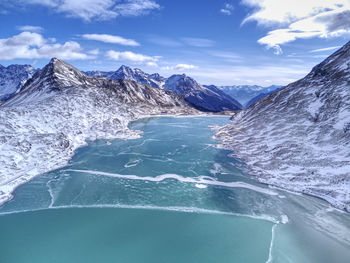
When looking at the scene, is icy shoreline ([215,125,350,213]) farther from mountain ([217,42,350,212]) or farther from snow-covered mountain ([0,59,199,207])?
snow-covered mountain ([0,59,199,207])

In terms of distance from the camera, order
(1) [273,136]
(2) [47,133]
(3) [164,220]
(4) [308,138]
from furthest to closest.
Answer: (2) [47,133]
(1) [273,136]
(4) [308,138]
(3) [164,220]

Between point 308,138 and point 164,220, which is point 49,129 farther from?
point 308,138

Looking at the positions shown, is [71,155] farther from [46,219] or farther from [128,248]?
[128,248]

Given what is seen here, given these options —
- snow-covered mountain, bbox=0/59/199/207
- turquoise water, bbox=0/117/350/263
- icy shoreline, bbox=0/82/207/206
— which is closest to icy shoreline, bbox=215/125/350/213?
turquoise water, bbox=0/117/350/263

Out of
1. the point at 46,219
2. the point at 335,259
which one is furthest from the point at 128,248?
the point at 335,259

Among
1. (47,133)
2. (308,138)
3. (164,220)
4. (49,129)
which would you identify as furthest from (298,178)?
(49,129)

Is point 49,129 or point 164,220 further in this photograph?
point 49,129
